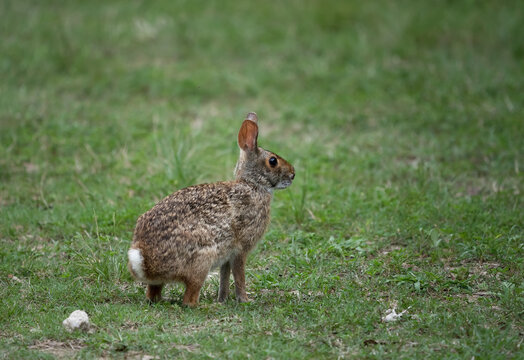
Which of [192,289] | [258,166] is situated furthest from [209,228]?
[258,166]

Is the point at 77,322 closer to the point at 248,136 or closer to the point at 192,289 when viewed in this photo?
the point at 192,289

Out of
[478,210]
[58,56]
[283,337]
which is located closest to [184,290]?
[283,337]

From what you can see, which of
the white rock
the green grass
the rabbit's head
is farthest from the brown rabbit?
the white rock

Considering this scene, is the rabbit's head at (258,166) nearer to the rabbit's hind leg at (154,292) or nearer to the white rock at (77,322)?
the rabbit's hind leg at (154,292)

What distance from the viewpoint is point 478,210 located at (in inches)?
294

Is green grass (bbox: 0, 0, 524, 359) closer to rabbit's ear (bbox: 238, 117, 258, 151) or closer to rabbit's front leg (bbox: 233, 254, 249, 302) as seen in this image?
rabbit's front leg (bbox: 233, 254, 249, 302)

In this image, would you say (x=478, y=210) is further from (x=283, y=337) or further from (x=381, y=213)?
(x=283, y=337)

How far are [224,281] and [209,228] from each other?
0.56 m

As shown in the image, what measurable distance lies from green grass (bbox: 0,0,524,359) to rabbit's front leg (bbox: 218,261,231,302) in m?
0.18

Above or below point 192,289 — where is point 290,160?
above

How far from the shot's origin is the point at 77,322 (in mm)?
5062

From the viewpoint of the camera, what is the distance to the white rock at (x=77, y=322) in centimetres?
507

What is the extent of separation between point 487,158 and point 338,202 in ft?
7.26

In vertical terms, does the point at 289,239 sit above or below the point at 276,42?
below
